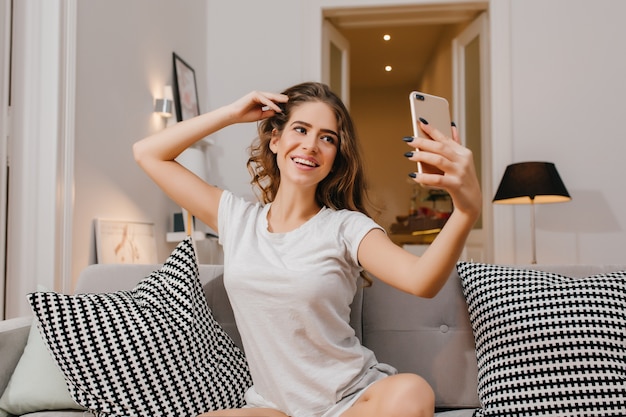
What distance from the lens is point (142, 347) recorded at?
127 centimetres

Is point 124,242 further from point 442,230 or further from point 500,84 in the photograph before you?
point 500,84

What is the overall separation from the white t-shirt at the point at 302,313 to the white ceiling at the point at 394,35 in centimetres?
280

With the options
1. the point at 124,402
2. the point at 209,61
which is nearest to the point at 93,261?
the point at 124,402

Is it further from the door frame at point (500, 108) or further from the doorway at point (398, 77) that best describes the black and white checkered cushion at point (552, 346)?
the door frame at point (500, 108)

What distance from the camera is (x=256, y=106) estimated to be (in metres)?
1.52

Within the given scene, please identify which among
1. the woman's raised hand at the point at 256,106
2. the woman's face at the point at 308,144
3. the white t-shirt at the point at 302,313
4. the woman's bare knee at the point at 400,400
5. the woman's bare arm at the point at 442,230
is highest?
the woman's raised hand at the point at 256,106

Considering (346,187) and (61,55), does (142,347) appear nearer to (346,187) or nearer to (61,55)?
(346,187)

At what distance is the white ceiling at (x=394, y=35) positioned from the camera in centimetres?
379

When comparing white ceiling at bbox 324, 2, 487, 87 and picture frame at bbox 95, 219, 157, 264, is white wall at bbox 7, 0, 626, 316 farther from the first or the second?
white ceiling at bbox 324, 2, 487, 87

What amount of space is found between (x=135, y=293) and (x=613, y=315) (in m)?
1.08

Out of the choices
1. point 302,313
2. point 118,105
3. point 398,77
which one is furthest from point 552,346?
point 398,77

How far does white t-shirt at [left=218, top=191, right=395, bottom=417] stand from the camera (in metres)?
1.25

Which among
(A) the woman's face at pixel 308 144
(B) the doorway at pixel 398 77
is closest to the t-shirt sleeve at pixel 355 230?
(A) the woman's face at pixel 308 144

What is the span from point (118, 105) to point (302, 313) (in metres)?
1.82
